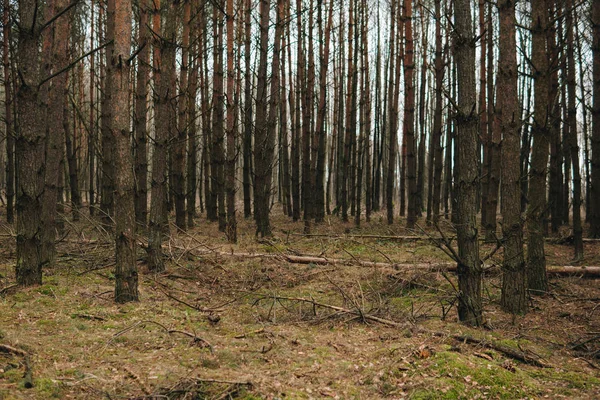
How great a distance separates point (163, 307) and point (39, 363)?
208 cm

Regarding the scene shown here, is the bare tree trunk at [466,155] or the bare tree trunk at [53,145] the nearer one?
the bare tree trunk at [466,155]

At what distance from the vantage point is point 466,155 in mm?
5086

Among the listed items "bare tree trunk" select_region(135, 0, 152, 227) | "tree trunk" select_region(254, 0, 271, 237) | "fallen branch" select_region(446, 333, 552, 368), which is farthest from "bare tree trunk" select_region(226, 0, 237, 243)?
"fallen branch" select_region(446, 333, 552, 368)

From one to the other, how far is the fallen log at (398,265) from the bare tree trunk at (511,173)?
1182 millimetres

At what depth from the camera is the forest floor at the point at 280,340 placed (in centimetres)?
365

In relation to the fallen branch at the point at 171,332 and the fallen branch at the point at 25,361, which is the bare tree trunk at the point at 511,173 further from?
the fallen branch at the point at 25,361

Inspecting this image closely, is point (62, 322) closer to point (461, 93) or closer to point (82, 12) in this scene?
point (461, 93)

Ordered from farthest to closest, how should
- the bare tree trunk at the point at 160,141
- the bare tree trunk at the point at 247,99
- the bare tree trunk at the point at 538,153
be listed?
the bare tree trunk at the point at 247,99 < the bare tree trunk at the point at 160,141 < the bare tree trunk at the point at 538,153

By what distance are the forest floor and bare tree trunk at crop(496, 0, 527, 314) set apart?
14.9 inches

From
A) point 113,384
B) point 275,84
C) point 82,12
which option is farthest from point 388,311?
point 82,12

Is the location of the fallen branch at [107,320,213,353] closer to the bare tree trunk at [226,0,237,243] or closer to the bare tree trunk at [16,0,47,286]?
the bare tree trunk at [16,0,47,286]

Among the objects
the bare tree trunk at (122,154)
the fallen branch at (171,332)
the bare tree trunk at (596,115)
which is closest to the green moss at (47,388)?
the fallen branch at (171,332)

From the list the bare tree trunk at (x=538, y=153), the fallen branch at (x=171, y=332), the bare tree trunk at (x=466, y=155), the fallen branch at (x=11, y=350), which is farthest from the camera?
the bare tree trunk at (x=538, y=153)

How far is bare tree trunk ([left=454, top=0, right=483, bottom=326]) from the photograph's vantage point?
5.04 metres
